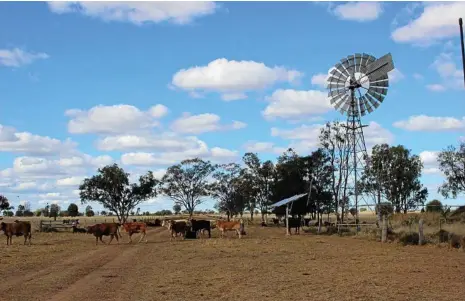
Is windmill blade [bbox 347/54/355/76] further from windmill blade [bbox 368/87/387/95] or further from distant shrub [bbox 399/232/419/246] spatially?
distant shrub [bbox 399/232/419/246]

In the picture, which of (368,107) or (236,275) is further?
(368,107)

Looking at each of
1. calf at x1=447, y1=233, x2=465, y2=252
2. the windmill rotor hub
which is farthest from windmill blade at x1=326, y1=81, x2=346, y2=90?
calf at x1=447, y1=233, x2=465, y2=252

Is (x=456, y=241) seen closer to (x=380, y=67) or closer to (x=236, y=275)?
(x=236, y=275)

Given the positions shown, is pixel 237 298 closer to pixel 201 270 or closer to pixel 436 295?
pixel 436 295

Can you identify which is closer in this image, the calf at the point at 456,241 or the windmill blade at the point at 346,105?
the calf at the point at 456,241

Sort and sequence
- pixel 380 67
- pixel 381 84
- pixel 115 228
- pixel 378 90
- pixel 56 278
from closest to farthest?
1. pixel 56 278
2. pixel 115 228
3. pixel 380 67
4. pixel 381 84
5. pixel 378 90

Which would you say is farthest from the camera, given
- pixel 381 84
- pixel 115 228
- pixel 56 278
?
pixel 381 84

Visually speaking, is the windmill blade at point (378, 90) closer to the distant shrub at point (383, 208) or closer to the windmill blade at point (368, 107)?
the windmill blade at point (368, 107)

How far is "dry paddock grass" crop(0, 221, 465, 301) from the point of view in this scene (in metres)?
12.9

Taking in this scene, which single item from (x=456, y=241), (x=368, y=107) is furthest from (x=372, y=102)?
(x=456, y=241)

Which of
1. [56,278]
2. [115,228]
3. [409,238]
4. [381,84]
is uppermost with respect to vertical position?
[381,84]

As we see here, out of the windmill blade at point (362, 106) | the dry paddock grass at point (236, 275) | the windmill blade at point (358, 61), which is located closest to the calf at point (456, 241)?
the dry paddock grass at point (236, 275)

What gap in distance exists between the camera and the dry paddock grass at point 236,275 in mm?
12945

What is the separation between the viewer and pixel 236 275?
1650 cm
